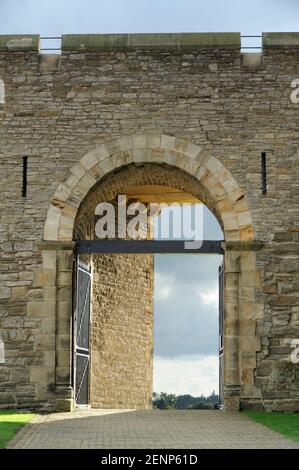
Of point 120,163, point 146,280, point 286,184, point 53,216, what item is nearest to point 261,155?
point 286,184

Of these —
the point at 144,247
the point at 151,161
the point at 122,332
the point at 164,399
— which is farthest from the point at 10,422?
the point at 164,399

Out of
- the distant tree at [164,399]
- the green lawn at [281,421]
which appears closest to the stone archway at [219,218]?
the green lawn at [281,421]

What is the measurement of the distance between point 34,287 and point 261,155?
156 inches

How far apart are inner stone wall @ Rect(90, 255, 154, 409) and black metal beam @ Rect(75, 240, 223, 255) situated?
353cm

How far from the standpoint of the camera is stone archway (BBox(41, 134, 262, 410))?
46.2 ft

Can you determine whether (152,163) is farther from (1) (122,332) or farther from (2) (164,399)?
(2) (164,399)

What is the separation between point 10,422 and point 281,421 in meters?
3.48

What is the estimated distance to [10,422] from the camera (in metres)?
12.1

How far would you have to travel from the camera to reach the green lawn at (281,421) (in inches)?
435

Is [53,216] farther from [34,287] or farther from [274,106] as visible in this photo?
[274,106]

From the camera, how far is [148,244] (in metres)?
14.8

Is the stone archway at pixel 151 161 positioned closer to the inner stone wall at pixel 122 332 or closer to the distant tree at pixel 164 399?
the inner stone wall at pixel 122 332

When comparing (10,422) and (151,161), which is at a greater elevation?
(151,161)

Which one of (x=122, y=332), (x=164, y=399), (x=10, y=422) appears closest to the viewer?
(x=10, y=422)
